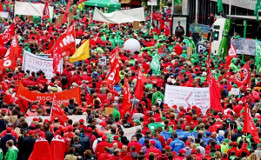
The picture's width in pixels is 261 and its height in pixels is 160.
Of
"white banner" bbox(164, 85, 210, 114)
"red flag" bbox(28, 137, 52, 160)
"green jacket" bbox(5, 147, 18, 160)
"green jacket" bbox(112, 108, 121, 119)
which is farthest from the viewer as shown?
"white banner" bbox(164, 85, 210, 114)

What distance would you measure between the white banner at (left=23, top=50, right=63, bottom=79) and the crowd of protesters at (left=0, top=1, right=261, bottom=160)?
277 millimetres

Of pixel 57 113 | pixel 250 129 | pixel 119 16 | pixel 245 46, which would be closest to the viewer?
pixel 250 129

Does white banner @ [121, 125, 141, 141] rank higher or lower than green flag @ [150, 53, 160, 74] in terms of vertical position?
lower

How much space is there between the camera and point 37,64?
2617 cm

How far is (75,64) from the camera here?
29.7m

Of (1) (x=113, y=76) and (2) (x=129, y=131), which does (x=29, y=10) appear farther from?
(2) (x=129, y=131)

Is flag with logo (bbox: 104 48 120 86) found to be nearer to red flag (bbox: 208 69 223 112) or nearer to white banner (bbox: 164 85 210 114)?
white banner (bbox: 164 85 210 114)

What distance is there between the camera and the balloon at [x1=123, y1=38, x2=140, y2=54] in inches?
1369

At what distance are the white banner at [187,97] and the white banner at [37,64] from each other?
463cm

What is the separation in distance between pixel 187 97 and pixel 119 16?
19285mm

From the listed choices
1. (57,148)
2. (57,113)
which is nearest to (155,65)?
(57,113)

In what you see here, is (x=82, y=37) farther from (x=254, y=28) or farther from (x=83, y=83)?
(x=83, y=83)

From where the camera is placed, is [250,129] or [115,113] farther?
[115,113]

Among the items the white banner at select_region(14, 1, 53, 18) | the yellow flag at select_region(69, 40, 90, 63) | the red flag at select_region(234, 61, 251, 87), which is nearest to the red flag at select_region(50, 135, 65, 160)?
the red flag at select_region(234, 61, 251, 87)
